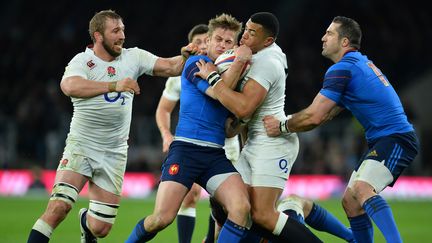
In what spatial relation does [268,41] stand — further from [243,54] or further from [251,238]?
[251,238]

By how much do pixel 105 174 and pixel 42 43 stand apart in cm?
1389

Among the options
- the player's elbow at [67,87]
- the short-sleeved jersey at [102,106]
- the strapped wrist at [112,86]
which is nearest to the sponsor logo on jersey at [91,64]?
the short-sleeved jersey at [102,106]

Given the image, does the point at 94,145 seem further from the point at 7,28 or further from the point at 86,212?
the point at 7,28

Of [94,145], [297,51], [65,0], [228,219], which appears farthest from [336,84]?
[65,0]

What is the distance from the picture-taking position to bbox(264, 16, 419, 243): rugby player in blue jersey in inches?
283

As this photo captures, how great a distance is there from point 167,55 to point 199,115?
13.9 m

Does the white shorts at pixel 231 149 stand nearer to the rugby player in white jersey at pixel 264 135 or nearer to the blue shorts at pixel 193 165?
the rugby player in white jersey at pixel 264 135

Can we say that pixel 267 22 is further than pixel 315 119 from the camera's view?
Yes

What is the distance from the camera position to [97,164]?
803 cm

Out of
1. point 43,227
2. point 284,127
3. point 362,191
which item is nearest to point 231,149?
point 284,127

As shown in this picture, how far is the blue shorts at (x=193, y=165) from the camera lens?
712cm

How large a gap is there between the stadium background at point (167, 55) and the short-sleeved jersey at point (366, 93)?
1042 centimetres

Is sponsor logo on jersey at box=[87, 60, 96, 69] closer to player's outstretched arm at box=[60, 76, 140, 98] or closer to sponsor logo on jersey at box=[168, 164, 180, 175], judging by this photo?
player's outstretched arm at box=[60, 76, 140, 98]

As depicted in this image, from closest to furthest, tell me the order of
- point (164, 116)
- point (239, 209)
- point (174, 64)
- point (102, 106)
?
point (239, 209) < point (102, 106) < point (174, 64) < point (164, 116)
